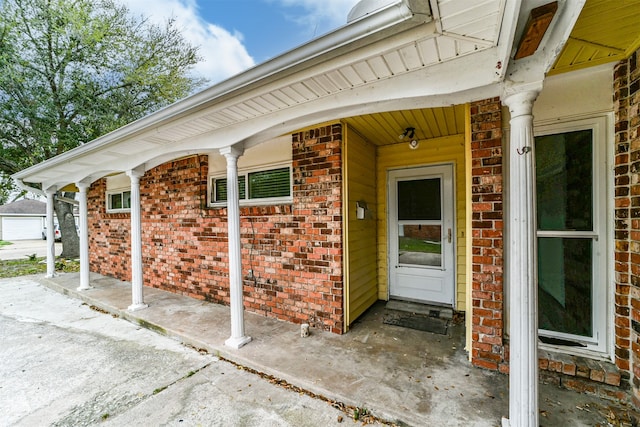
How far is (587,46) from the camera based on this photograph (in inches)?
72.2

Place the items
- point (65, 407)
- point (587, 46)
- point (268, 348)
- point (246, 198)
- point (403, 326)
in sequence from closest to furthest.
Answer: point (587, 46)
point (65, 407)
point (268, 348)
point (403, 326)
point (246, 198)

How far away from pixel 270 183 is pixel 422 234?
2357mm

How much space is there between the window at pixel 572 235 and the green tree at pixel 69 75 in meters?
11.2

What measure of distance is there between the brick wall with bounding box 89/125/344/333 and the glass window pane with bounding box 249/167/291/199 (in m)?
0.23

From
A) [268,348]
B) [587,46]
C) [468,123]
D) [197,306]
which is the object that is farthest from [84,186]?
[587,46]

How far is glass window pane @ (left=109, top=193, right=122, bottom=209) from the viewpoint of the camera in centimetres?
642

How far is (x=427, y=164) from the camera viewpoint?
3.94 metres

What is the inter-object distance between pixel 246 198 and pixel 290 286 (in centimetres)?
150

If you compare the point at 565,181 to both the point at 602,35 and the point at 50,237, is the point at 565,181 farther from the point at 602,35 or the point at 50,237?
the point at 50,237

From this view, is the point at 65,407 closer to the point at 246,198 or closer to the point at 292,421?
the point at 292,421

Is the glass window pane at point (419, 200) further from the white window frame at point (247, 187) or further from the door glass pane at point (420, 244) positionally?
the white window frame at point (247, 187)

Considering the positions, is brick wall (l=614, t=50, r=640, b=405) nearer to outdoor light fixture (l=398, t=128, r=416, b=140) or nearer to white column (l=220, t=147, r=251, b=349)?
outdoor light fixture (l=398, t=128, r=416, b=140)

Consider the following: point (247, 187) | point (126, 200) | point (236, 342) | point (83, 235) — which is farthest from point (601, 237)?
point (126, 200)

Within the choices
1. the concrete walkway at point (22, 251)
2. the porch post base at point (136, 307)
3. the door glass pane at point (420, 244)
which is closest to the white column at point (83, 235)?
the porch post base at point (136, 307)
